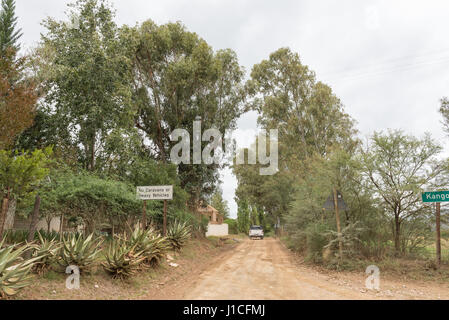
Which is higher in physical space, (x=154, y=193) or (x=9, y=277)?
(x=154, y=193)

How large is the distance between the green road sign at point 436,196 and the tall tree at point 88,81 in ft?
47.4

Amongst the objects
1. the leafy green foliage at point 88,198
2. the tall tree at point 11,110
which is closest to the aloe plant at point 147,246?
the leafy green foliage at point 88,198

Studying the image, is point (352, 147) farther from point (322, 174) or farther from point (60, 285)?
point (60, 285)

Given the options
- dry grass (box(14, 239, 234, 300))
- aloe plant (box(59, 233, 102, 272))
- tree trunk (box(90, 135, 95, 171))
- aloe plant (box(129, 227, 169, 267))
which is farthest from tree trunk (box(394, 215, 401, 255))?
tree trunk (box(90, 135, 95, 171))

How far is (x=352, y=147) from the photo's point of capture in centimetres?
2241

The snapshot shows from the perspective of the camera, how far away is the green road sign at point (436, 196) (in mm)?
9016

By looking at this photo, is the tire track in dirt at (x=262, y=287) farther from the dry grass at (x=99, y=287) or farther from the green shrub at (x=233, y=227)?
the green shrub at (x=233, y=227)

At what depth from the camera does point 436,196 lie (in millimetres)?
9172

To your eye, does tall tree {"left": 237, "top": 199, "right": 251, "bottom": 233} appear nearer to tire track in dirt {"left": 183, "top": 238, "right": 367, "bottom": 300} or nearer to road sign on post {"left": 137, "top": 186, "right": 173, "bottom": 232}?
road sign on post {"left": 137, "top": 186, "right": 173, "bottom": 232}

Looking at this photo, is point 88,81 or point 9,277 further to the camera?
point 88,81

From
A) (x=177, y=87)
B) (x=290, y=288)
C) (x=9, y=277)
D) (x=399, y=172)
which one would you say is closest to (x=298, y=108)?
(x=177, y=87)

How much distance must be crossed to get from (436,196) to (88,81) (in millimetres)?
16514

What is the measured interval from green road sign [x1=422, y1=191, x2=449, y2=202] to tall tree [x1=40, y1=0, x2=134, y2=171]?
1445cm

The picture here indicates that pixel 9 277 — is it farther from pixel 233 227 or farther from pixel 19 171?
pixel 233 227
